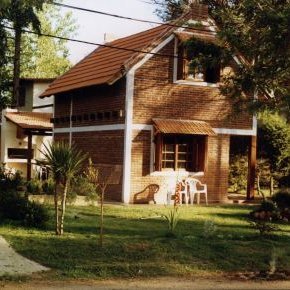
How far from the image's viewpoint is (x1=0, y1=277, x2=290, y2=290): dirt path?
852 cm

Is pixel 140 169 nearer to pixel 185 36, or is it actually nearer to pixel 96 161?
pixel 96 161

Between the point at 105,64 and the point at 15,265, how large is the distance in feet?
46.5

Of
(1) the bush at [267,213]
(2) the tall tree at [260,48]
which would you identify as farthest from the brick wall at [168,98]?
(2) the tall tree at [260,48]

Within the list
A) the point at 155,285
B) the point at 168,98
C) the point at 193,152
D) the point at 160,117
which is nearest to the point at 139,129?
the point at 160,117

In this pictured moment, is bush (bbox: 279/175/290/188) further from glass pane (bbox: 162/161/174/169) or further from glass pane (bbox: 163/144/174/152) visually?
glass pane (bbox: 163/144/174/152)

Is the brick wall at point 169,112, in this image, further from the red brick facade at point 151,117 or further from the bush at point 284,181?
the bush at point 284,181

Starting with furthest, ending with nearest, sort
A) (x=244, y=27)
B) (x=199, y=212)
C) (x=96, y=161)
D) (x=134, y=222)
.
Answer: (x=96, y=161), (x=199, y=212), (x=134, y=222), (x=244, y=27)

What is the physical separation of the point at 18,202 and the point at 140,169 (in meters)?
7.18

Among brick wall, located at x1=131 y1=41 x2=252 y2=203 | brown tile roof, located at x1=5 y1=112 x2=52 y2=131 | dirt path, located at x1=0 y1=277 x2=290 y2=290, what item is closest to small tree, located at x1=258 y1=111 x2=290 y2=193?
brick wall, located at x1=131 y1=41 x2=252 y2=203

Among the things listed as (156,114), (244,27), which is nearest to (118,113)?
(156,114)

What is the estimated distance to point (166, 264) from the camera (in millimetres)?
10195

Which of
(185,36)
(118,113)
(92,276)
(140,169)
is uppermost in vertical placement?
(185,36)

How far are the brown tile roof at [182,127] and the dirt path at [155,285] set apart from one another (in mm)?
10729

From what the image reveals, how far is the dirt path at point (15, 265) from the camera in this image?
362 inches
